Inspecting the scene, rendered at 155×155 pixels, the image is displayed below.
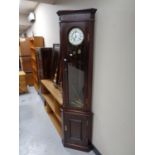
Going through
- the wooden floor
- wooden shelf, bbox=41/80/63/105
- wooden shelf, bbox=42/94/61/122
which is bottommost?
the wooden floor

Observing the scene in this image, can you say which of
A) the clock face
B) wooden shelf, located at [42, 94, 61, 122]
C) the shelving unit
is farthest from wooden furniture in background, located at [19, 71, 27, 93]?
the clock face

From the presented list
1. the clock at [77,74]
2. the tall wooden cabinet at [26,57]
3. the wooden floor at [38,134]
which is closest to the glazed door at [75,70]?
the clock at [77,74]

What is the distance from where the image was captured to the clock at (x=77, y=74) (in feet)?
7.24

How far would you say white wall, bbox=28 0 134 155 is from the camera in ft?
5.29

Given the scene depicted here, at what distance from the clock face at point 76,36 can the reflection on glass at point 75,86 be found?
0.31 metres

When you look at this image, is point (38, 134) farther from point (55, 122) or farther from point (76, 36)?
point (76, 36)

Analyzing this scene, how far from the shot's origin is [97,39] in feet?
7.02

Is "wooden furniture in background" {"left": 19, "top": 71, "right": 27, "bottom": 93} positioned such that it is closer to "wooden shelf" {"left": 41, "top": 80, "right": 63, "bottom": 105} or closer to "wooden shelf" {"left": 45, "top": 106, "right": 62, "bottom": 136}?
"wooden shelf" {"left": 41, "top": 80, "right": 63, "bottom": 105}

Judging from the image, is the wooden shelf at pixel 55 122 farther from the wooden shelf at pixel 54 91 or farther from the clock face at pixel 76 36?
the clock face at pixel 76 36

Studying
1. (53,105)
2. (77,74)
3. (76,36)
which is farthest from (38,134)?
(76,36)

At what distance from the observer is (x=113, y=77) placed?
6.15ft

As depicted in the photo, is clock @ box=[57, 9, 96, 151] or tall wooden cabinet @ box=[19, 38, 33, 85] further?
tall wooden cabinet @ box=[19, 38, 33, 85]

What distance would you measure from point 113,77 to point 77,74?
0.68 metres

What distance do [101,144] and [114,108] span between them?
2.01ft
